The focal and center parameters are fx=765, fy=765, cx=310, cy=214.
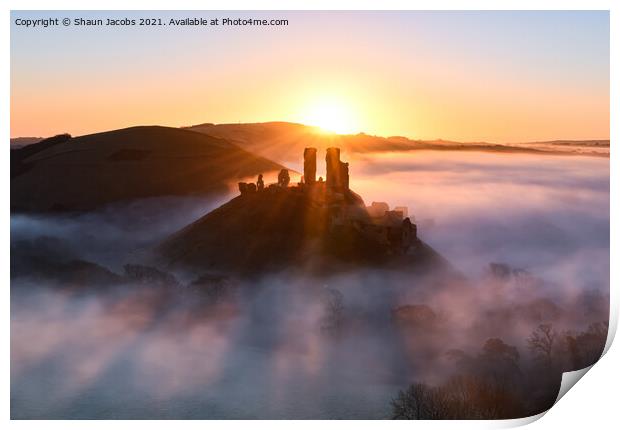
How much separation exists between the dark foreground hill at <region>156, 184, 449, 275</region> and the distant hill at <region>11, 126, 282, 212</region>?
457 cm

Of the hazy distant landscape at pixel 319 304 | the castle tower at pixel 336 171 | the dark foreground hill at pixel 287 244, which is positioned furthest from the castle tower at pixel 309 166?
the hazy distant landscape at pixel 319 304

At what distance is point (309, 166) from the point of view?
1310 inches

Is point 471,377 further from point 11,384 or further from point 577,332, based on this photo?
point 11,384

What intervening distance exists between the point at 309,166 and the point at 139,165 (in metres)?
11.4

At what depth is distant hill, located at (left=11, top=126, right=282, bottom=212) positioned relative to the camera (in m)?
38.1

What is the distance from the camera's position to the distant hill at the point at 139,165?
38094mm

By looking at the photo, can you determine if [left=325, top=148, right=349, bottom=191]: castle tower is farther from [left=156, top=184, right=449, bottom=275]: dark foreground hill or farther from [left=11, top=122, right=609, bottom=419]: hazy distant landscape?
[left=156, top=184, right=449, bottom=275]: dark foreground hill

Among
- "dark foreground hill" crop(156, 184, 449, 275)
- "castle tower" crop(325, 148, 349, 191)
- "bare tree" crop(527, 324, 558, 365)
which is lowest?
"bare tree" crop(527, 324, 558, 365)

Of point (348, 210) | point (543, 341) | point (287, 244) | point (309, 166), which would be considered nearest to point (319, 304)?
point (287, 244)

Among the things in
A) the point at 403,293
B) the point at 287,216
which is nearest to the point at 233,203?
the point at 287,216

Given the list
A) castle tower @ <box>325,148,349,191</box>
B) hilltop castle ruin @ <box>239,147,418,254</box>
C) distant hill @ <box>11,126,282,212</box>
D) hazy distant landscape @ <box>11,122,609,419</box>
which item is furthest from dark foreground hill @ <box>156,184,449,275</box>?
distant hill @ <box>11,126,282,212</box>

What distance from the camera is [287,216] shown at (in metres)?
33.3

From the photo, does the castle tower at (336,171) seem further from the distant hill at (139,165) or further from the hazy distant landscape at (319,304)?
the distant hill at (139,165)
